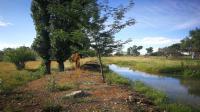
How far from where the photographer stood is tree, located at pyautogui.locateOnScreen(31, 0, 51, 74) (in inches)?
1347

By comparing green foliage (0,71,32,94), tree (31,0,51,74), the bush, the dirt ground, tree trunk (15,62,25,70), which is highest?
Answer: tree (31,0,51,74)

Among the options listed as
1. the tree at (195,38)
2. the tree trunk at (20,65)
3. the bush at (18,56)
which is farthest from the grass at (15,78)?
the tree at (195,38)

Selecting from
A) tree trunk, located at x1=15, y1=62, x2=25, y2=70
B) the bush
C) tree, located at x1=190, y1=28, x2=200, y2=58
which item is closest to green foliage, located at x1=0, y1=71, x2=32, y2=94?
the bush

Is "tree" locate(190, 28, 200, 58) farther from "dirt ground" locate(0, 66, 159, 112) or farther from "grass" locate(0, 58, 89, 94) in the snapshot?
"dirt ground" locate(0, 66, 159, 112)

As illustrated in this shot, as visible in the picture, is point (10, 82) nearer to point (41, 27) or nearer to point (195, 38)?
point (41, 27)

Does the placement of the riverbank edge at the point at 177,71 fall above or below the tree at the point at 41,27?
below

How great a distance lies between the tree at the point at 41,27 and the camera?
112ft

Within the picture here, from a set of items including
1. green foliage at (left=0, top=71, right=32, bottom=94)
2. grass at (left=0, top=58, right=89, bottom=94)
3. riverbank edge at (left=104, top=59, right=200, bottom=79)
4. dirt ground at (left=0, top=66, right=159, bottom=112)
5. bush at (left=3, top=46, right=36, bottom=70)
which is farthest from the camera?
bush at (left=3, top=46, right=36, bottom=70)

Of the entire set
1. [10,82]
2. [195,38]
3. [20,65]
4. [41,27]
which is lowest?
[10,82]

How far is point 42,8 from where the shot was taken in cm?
3425

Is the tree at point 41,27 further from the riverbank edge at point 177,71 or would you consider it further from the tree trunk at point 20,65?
the riverbank edge at point 177,71

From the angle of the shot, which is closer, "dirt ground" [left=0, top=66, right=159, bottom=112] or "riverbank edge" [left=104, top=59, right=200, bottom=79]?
"dirt ground" [left=0, top=66, right=159, bottom=112]

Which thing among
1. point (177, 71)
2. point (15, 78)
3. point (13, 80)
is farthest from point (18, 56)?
point (177, 71)

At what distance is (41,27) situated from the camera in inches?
1350
